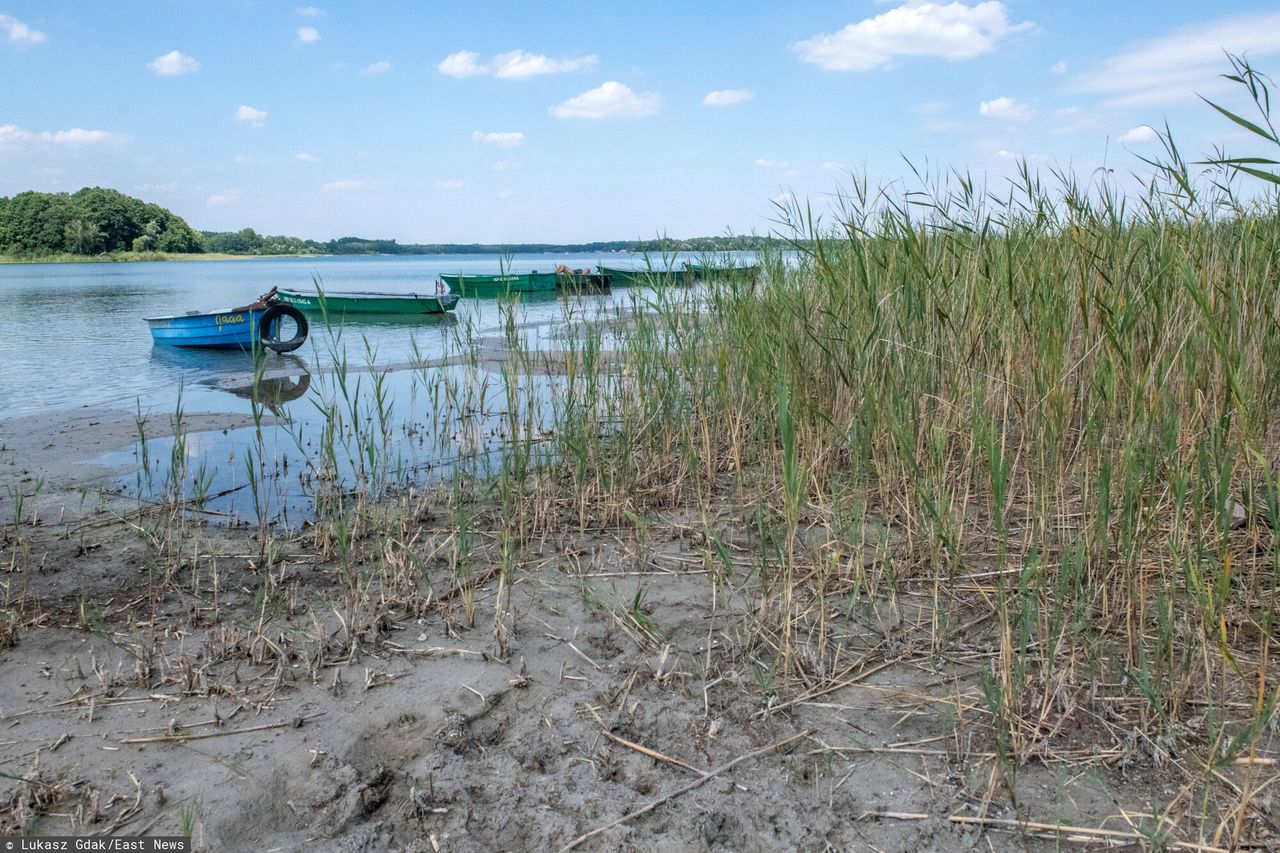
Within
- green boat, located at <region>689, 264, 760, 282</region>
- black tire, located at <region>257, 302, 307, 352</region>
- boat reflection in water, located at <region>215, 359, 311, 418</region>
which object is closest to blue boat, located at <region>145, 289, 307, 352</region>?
black tire, located at <region>257, 302, 307, 352</region>

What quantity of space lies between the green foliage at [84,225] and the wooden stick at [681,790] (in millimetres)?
76708

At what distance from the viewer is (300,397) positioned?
888 centimetres

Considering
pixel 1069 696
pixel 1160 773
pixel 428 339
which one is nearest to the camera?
pixel 1160 773

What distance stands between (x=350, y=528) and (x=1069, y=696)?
293 centimetres

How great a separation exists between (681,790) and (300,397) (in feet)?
26.1

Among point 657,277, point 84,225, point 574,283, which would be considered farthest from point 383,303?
point 84,225

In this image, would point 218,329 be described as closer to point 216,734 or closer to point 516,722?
point 216,734

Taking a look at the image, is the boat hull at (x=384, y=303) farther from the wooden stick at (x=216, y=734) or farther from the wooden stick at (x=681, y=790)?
the wooden stick at (x=681, y=790)

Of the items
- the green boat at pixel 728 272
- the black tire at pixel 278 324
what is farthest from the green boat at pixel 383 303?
the green boat at pixel 728 272

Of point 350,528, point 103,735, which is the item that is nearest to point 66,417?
point 350,528

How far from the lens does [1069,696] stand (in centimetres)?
206

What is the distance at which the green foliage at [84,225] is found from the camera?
64375mm

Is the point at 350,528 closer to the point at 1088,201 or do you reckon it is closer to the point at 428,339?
the point at 1088,201

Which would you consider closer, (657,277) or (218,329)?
(657,277)
